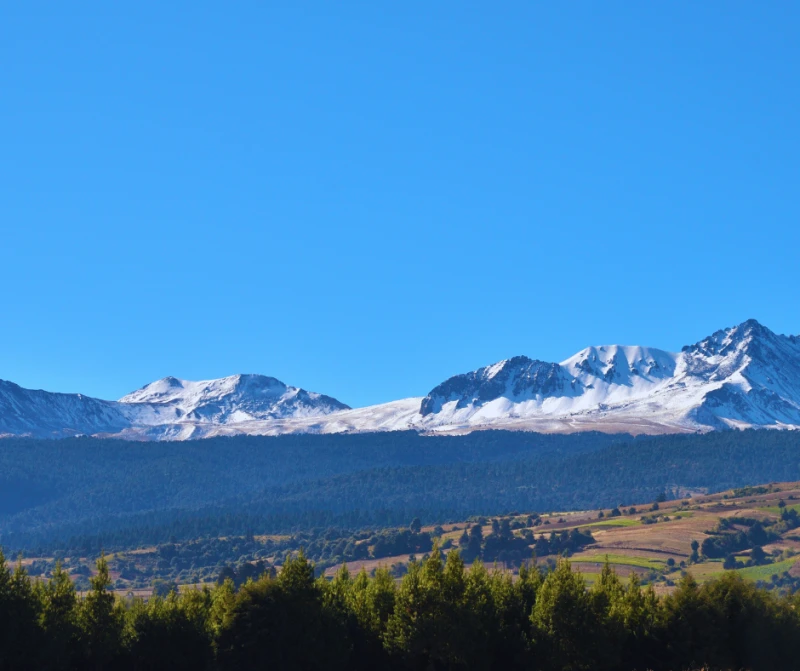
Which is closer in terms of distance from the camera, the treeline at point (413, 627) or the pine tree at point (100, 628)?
the pine tree at point (100, 628)

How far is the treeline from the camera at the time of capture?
90500 mm

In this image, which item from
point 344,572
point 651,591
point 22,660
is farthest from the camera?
point 344,572

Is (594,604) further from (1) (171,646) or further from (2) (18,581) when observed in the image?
(2) (18,581)

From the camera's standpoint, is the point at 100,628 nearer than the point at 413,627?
Yes

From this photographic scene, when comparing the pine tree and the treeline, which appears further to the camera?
the treeline

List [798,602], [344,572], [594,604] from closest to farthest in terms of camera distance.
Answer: [594,604], [798,602], [344,572]

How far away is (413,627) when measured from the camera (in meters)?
91.8

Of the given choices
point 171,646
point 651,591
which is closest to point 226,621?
point 171,646

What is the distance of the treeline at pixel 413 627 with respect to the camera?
9050cm

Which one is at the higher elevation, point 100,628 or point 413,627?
point 100,628

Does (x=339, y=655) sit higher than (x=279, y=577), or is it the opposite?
(x=279, y=577)

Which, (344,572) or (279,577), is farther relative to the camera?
(344,572)

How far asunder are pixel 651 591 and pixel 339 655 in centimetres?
2740

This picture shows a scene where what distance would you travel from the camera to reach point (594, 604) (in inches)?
3634
